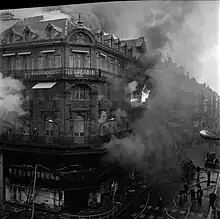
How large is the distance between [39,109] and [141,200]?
72.4 inches

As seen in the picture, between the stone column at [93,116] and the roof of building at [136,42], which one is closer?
the roof of building at [136,42]

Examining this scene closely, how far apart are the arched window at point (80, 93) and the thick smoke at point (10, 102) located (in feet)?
2.57

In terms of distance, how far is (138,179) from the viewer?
4215 millimetres

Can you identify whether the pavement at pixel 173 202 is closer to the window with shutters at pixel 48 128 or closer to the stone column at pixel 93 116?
the stone column at pixel 93 116

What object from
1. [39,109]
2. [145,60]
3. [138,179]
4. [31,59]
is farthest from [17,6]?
[138,179]

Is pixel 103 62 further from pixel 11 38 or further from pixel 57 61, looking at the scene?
pixel 11 38

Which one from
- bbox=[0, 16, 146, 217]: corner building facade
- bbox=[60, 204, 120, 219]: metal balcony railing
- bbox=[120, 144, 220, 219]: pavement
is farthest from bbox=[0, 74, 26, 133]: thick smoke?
bbox=[120, 144, 220, 219]: pavement

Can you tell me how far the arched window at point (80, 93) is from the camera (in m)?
4.18

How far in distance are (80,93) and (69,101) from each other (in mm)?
184

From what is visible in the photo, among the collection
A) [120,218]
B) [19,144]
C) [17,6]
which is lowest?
[120,218]

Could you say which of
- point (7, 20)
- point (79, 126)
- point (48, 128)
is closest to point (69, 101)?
point (79, 126)

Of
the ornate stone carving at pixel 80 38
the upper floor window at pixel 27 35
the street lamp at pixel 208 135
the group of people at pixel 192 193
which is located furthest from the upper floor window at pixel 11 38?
the group of people at pixel 192 193

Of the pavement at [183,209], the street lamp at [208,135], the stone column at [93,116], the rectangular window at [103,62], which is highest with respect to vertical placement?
the rectangular window at [103,62]

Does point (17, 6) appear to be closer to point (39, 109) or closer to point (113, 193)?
point (39, 109)
